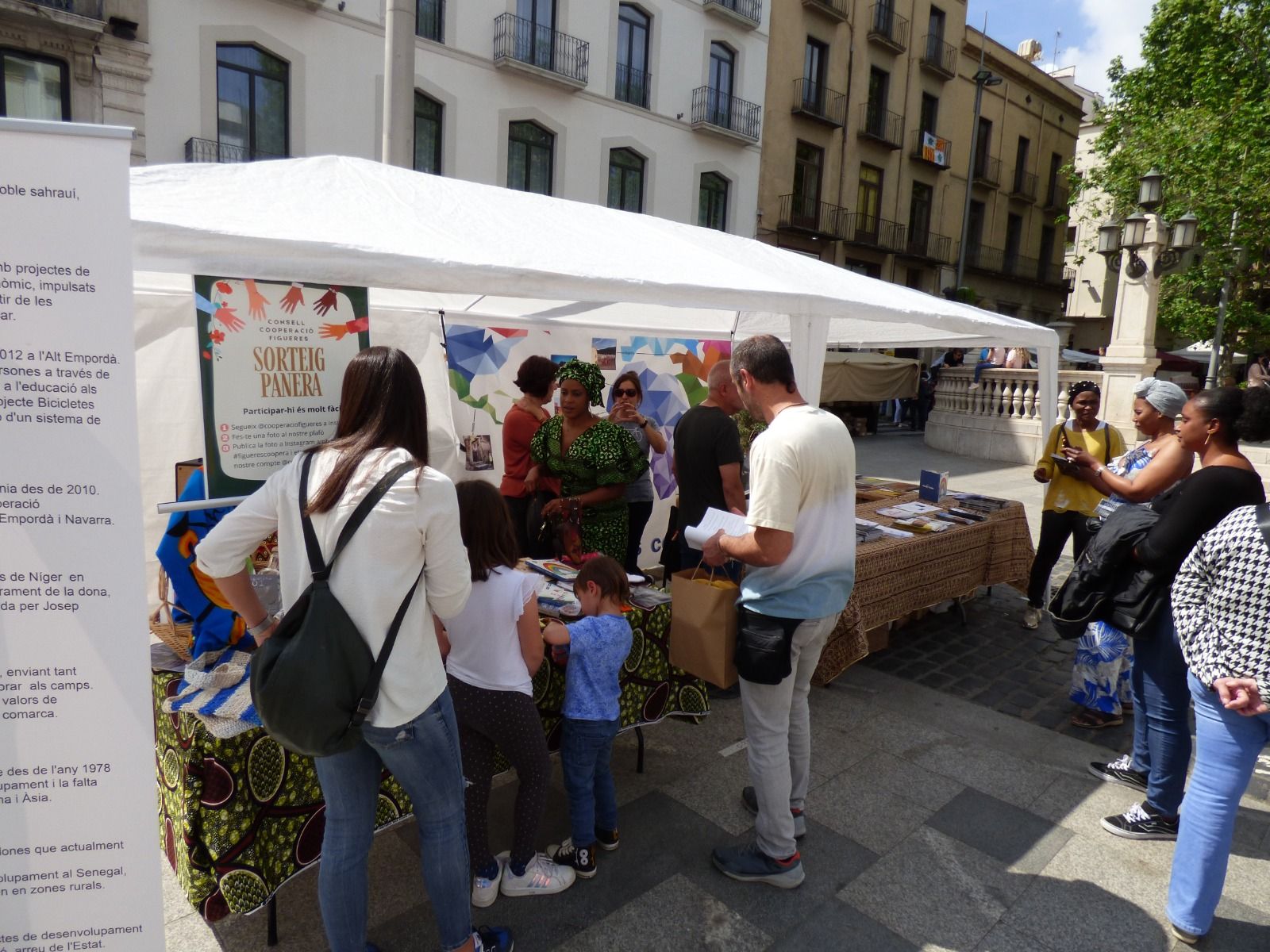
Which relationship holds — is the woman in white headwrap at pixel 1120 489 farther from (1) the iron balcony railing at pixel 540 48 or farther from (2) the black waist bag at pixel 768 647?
(1) the iron balcony railing at pixel 540 48

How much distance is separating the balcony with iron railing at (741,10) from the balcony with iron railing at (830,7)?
8.05 ft

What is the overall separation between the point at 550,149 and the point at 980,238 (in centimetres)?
1932

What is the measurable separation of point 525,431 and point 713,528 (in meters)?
2.15

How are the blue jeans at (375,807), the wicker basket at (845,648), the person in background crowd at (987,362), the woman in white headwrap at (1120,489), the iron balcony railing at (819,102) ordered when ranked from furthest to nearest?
the iron balcony railing at (819,102) → the person in background crowd at (987,362) → the wicker basket at (845,648) → the woman in white headwrap at (1120,489) → the blue jeans at (375,807)

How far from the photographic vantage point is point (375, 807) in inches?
79.3

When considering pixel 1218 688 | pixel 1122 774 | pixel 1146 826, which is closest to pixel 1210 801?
pixel 1218 688

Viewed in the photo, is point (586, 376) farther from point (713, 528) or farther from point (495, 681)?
point (495, 681)

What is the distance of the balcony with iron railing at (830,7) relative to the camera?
2070 centimetres

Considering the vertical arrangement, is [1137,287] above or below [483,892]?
above

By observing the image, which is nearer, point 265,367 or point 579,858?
point 265,367

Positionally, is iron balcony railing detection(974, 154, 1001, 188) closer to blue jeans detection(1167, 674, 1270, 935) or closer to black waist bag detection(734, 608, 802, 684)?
blue jeans detection(1167, 674, 1270, 935)

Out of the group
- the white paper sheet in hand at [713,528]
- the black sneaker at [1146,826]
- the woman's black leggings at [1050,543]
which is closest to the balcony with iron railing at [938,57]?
the woman's black leggings at [1050,543]

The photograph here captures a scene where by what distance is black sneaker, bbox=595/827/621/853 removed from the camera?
9.33 feet

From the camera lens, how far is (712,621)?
8.87ft
